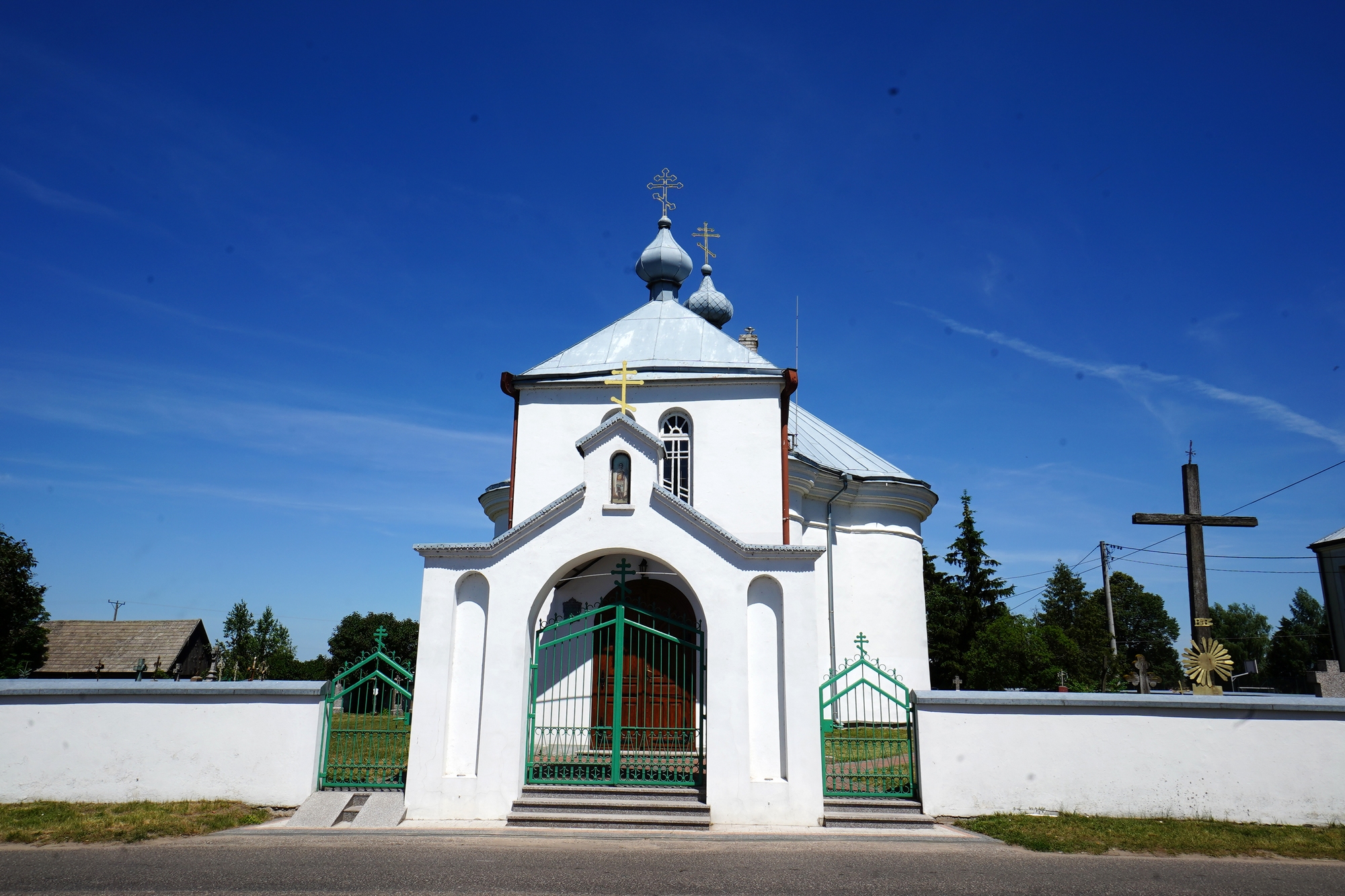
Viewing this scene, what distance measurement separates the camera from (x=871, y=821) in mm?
10055

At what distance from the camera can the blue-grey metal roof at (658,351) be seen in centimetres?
1611

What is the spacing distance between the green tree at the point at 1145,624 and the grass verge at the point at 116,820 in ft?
204


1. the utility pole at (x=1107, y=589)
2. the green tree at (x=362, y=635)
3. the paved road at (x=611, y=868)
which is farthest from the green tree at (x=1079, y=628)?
the green tree at (x=362, y=635)

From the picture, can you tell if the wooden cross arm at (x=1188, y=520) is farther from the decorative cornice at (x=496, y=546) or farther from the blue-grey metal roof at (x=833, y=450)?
the blue-grey metal roof at (x=833, y=450)

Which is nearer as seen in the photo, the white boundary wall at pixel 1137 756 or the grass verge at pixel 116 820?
the grass verge at pixel 116 820

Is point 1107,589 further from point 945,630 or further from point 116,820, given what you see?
point 116,820

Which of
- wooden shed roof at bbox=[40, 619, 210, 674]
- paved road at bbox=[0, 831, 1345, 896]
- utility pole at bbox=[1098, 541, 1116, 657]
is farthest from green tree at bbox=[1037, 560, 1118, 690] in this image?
wooden shed roof at bbox=[40, 619, 210, 674]

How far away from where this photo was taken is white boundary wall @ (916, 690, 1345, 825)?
10.3 metres

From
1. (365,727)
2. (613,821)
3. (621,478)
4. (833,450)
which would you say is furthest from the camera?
(833,450)

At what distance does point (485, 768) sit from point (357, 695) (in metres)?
2.22

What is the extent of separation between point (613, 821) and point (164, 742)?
233 inches

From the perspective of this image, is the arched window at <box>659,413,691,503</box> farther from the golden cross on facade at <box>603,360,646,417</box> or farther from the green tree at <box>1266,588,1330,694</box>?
the green tree at <box>1266,588,1330,694</box>

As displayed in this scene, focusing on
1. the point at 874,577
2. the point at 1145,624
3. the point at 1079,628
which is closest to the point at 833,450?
the point at 874,577

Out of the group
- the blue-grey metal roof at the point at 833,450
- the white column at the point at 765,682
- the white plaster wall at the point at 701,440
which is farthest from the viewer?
the blue-grey metal roof at the point at 833,450
